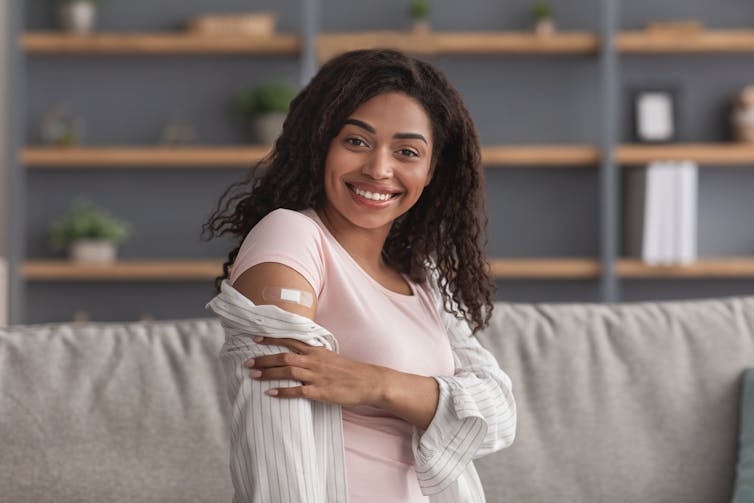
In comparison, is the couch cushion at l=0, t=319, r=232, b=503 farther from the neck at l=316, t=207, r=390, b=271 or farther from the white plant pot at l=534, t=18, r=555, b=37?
the white plant pot at l=534, t=18, r=555, b=37

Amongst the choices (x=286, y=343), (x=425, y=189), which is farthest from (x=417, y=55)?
(x=286, y=343)

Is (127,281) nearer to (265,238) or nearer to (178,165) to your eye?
(178,165)

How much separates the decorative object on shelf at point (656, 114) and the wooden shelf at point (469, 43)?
342 millimetres

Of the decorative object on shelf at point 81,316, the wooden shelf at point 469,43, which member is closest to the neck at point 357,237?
the wooden shelf at point 469,43

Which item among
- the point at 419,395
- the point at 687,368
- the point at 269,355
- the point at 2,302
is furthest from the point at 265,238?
the point at 2,302

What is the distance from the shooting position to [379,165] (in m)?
1.44

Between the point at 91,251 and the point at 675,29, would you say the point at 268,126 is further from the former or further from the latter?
the point at 675,29

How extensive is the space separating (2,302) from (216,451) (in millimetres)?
1716

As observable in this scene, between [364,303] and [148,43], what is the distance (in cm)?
312

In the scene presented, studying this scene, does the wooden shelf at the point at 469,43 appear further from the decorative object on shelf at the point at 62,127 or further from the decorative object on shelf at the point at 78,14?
the decorative object on shelf at the point at 62,127

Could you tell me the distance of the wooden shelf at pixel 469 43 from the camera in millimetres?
4273

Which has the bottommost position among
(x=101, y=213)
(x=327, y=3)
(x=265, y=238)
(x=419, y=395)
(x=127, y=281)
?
(x=127, y=281)

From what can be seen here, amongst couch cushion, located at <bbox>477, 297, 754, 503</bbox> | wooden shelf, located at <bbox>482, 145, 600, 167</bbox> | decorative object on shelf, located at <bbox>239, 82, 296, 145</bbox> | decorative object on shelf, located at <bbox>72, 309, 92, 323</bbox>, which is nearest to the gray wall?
decorative object on shelf, located at <bbox>72, 309, 92, 323</bbox>

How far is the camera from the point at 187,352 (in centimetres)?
202
